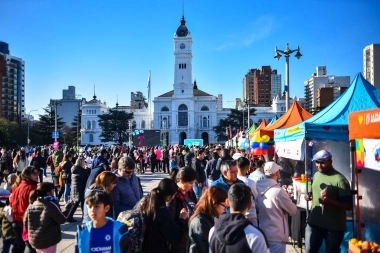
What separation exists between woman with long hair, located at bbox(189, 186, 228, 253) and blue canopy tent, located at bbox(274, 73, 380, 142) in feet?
12.3

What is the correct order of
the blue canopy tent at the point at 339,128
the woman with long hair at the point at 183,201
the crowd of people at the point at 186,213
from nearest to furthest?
the crowd of people at the point at 186,213 < the woman with long hair at the point at 183,201 < the blue canopy tent at the point at 339,128

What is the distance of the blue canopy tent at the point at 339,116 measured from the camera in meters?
6.79

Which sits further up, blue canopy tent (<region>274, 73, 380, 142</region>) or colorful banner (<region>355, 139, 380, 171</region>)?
blue canopy tent (<region>274, 73, 380, 142</region>)

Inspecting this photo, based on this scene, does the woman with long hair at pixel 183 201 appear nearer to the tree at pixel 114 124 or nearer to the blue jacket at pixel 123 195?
the blue jacket at pixel 123 195

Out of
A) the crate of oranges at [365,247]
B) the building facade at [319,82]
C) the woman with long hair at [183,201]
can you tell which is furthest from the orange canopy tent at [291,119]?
the building facade at [319,82]

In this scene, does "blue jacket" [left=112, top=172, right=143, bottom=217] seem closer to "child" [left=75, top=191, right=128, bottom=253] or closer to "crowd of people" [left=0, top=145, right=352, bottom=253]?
"crowd of people" [left=0, top=145, right=352, bottom=253]

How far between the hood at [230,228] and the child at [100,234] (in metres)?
0.87

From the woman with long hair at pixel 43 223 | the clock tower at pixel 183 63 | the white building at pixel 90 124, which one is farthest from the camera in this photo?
the white building at pixel 90 124

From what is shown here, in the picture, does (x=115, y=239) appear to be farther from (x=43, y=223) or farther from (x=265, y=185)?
(x=265, y=185)

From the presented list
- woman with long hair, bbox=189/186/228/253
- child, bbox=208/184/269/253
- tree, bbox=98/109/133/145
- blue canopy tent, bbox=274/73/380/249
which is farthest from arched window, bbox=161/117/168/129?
child, bbox=208/184/269/253

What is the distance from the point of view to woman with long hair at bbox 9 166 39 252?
17.9ft

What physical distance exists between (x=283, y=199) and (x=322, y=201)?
24.1 inches

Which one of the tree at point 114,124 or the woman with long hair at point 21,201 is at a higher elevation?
the tree at point 114,124

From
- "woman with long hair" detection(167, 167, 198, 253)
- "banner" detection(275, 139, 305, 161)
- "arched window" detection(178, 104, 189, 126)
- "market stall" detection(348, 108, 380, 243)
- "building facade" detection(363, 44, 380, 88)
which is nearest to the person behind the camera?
"woman with long hair" detection(167, 167, 198, 253)
